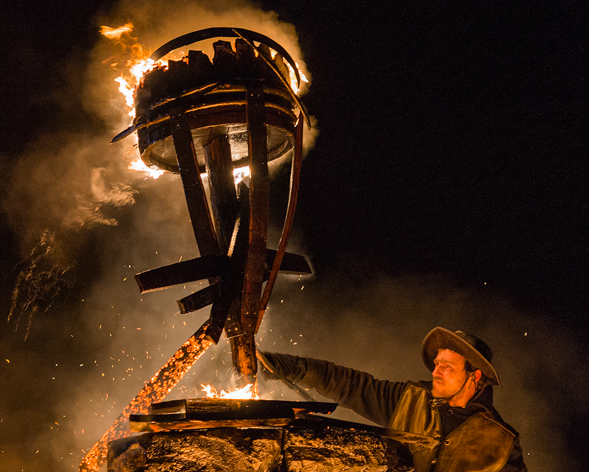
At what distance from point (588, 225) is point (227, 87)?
599 centimetres

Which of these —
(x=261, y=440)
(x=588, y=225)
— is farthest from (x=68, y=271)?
(x=588, y=225)

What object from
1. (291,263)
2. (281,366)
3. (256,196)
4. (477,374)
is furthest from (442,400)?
(256,196)

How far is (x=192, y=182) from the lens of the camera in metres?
2.92

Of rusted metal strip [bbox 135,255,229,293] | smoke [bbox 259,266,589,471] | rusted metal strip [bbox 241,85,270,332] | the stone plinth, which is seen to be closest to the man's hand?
rusted metal strip [bbox 241,85,270,332]

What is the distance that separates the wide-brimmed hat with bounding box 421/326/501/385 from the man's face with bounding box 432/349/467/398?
8cm

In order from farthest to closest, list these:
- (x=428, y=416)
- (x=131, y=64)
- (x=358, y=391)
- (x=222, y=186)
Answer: (x=358, y=391) → (x=131, y=64) → (x=428, y=416) → (x=222, y=186)

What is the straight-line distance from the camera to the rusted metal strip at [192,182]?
2846mm

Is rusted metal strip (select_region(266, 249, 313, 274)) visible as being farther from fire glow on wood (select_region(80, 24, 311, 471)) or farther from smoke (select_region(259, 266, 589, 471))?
smoke (select_region(259, 266, 589, 471))

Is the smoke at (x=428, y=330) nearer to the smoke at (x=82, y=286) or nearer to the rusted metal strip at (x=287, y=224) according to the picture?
the smoke at (x=82, y=286)

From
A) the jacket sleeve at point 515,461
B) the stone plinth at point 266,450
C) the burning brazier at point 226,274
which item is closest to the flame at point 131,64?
the burning brazier at point 226,274

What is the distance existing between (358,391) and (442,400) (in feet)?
2.74

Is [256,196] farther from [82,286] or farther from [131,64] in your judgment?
[82,286]

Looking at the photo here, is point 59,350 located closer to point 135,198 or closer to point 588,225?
point 135,198

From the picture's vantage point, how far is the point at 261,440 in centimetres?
232
